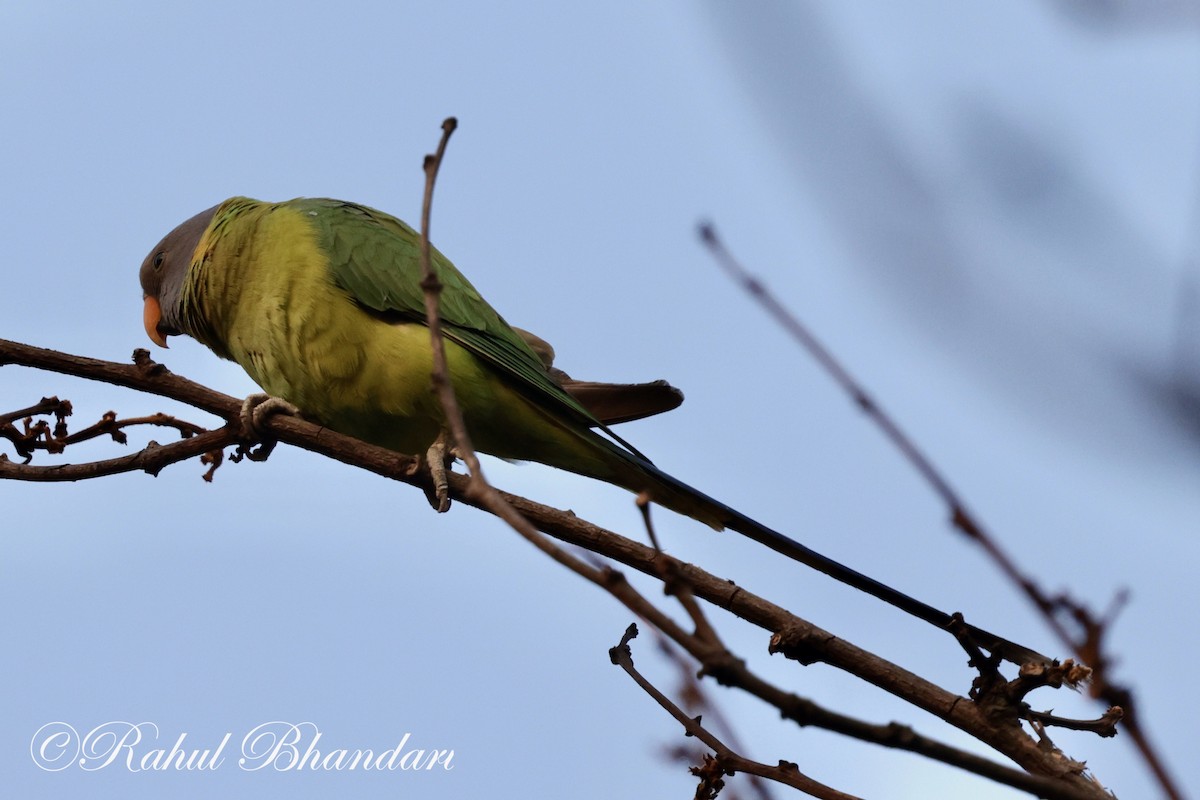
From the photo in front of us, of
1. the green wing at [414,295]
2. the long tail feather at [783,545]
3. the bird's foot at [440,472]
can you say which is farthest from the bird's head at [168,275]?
the long tail feather at [783,545]

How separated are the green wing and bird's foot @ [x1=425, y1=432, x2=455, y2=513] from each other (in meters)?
0.43

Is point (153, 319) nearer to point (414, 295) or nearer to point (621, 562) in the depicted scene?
point (414, 295)

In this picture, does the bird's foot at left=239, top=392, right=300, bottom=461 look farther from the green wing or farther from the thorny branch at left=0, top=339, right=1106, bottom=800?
the green wing

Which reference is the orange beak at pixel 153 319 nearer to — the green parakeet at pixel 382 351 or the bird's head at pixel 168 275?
the bird's head at pixel 168 275

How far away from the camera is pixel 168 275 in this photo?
16.0 ft

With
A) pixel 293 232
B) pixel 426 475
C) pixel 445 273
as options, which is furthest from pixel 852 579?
pixel 293 232

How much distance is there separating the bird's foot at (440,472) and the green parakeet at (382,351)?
0.22 metres

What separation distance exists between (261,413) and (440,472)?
837 millimetres

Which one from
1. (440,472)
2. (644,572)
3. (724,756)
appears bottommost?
(724,756)

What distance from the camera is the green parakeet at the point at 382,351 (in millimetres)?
3971

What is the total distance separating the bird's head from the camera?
474 cm

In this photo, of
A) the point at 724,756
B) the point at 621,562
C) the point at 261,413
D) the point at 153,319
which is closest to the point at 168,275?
the point at 153,319

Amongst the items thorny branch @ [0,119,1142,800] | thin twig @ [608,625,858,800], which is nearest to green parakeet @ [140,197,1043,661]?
thorny branch @ [0,119,1142,800]

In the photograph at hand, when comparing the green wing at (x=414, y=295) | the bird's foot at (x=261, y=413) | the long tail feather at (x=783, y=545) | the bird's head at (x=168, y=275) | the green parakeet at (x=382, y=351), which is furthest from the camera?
the bird's head at (x=168, y=275)
